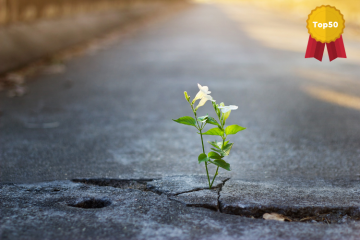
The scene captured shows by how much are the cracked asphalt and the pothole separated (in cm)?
3

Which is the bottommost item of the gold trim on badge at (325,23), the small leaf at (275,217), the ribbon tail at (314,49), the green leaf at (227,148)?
the small leaf at (275,217)

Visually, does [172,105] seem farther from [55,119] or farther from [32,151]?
[32,151]

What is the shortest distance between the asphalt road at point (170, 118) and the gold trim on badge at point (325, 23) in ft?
2.75

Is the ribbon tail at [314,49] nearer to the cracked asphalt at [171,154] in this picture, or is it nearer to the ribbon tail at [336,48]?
the ribbon tail at [336,48]

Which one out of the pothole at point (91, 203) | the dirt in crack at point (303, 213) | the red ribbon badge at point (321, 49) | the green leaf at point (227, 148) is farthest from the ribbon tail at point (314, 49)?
the pothole at point (91, 203)

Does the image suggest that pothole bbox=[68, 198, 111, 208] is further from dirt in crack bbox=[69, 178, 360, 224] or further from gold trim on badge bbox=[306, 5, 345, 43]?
gold trim on badge bbox=[306, 5, 345, 43]

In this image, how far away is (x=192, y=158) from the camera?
2812 millimetres

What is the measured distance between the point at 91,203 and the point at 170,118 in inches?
70.6

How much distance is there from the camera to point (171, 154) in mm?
2885

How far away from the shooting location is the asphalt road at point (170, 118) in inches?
104

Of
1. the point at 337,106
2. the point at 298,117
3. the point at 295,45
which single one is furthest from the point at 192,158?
the point at 295,45

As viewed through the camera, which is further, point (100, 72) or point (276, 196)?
point (100, 72)

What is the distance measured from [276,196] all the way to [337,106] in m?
2.36

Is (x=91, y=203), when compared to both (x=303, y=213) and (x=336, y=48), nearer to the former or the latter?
(x=303, y=213)
